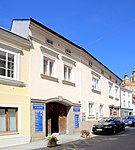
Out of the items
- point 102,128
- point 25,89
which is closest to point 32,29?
point 25,89

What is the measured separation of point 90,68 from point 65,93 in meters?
6.81

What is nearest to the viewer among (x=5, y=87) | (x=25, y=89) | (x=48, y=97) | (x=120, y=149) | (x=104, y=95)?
(x=120, y=149)

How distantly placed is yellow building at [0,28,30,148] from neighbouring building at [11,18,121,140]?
69 cm

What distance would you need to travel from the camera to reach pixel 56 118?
75.2 ft

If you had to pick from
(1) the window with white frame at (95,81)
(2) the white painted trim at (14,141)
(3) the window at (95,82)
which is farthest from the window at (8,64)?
(1) the window with white frame at (95,81)

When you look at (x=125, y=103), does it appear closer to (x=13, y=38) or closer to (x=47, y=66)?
(x=47, y=66)

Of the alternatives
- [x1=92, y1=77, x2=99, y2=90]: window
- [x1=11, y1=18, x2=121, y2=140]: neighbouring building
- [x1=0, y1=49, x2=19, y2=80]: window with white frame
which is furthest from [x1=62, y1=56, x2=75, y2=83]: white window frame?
[x1=0, y1=49, x2=19, y2=80]: window with white frame

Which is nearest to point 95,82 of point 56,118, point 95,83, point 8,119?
point 95,83

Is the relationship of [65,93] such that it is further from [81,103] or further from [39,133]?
[39,133]

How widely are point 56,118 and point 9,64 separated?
7563 mm

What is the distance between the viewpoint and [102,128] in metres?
24.4

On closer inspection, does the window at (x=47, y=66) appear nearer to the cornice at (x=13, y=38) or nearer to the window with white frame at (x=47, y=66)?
the window with white frame at (x=47, y=66)

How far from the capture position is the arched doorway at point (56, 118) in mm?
21591

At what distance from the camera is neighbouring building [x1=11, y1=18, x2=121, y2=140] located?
19156mm
